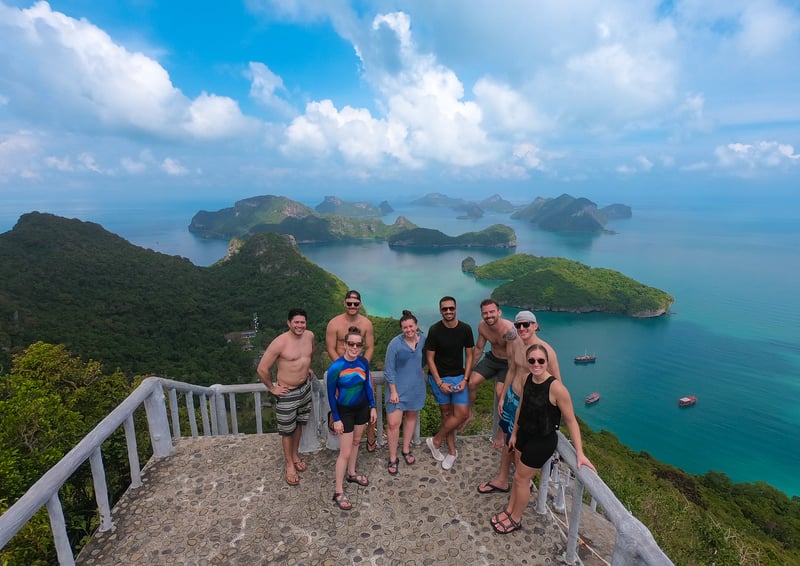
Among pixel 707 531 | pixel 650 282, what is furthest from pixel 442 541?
pixel 650 282

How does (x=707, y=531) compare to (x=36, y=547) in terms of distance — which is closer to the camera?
(x=36, y=547)

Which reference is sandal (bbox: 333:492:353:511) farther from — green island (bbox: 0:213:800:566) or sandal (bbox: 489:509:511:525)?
green island (bbox: 0:213:800:566)

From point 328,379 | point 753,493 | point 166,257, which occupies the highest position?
point 328,379

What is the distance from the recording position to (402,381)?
4.11 m

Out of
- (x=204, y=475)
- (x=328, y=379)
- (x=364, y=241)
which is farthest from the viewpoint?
(x=364, y=241)

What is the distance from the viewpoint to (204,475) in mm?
4031

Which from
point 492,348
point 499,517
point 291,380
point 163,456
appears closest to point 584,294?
point 492,348

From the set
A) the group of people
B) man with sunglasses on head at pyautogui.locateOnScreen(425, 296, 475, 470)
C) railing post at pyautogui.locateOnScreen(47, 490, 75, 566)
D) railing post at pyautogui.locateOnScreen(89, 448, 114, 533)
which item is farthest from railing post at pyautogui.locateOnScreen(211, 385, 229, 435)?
man with sunglasses on head at pyautogui.locateOnScreen(425, 296, 475, 470)

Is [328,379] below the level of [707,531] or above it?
above

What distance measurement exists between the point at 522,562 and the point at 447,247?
134 m

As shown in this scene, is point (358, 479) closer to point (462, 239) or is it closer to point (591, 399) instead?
point (591, 399)

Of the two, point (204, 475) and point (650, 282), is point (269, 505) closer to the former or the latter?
point (204, 475)

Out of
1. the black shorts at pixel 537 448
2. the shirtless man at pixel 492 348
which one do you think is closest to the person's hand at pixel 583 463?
the black shorts at pixel 537 448

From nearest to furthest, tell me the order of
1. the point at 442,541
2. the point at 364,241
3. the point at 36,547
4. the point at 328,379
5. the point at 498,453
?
the point at 36,547 < the point at 442,541 < the point at 328,379 < the point at 498,453 < the point at 364,241
